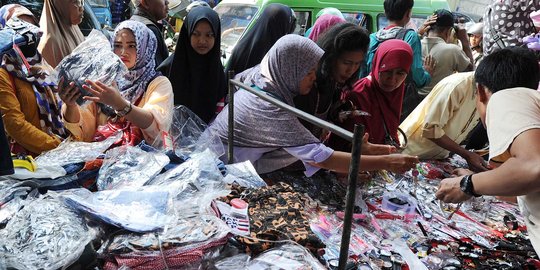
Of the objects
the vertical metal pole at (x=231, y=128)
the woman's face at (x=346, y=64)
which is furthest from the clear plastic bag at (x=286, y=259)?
the woman's face at (x=346, y=64)

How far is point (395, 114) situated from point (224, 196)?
4.76 feet

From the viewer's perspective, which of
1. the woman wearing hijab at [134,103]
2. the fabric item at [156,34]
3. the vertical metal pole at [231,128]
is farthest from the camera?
the fabric item at [156,34]

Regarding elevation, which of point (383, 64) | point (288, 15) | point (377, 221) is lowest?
point (377, 221)

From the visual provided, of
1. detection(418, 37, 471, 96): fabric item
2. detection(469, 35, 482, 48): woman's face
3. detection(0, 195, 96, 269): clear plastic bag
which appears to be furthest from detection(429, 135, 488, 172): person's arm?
detection(469, 35, 482, 48): woman's face

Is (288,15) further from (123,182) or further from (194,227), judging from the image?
(194,227)

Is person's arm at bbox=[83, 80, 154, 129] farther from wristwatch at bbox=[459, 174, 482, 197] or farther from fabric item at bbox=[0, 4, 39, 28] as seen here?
fabric item at bbox=[0, 4, 39, 28]

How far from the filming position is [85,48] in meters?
1.70

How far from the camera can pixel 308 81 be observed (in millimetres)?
2059

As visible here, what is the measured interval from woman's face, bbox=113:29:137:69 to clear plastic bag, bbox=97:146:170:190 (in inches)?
24.9

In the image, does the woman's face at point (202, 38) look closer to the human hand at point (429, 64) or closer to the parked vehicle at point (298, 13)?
the parked vehicle at point (298, 13)

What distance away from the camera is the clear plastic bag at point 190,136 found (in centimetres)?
195

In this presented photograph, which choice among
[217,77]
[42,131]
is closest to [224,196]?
[42,131]

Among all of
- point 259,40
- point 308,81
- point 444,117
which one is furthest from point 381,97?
point 259,40

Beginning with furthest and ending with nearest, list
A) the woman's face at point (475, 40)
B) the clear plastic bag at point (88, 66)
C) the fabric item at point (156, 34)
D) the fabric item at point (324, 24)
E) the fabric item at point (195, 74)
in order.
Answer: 1. the woman's face at point (475, 40)
2. the fabric item at point (324, 24)
3. the fabric item at point (156, 34)
4. the fabric item at point (195, 74)
5. the clear plastic bag at point (88, 66)
